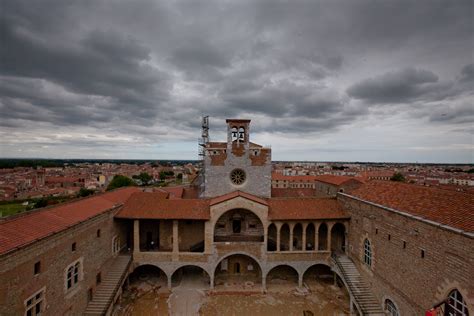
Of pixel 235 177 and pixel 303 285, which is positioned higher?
pixel 235 177

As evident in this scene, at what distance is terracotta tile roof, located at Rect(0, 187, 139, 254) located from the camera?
12.5 metres

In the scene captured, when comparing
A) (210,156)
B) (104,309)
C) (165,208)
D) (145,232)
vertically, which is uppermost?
(210,156)

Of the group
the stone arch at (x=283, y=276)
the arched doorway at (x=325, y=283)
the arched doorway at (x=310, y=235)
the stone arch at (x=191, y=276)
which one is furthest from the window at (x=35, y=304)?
the arched doorway at (x=310, y=235)

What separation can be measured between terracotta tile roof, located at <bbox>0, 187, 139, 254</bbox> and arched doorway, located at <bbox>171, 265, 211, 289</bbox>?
9577mm

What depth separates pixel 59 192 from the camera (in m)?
73.4

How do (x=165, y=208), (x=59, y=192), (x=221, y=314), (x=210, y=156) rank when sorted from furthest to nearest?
(x=59, y=192), (x=210, y=156), (x=165, y=208), (x=221, y=314)

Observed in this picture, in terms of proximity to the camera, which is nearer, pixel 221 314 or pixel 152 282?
pixel 221 314

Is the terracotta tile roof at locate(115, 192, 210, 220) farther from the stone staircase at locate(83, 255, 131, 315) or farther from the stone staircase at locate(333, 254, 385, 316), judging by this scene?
the stone staircase at locate(333, 254, 385, 316)

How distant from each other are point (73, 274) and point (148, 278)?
388 inches

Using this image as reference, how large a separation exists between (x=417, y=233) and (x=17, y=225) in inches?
899

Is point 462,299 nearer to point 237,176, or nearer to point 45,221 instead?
point 237,176

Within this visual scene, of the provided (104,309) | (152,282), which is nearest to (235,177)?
(152,282)

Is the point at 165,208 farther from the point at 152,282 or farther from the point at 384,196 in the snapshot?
the point at 384,196

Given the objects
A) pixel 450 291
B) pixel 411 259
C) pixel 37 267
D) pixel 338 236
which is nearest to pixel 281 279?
pixel 338 236
